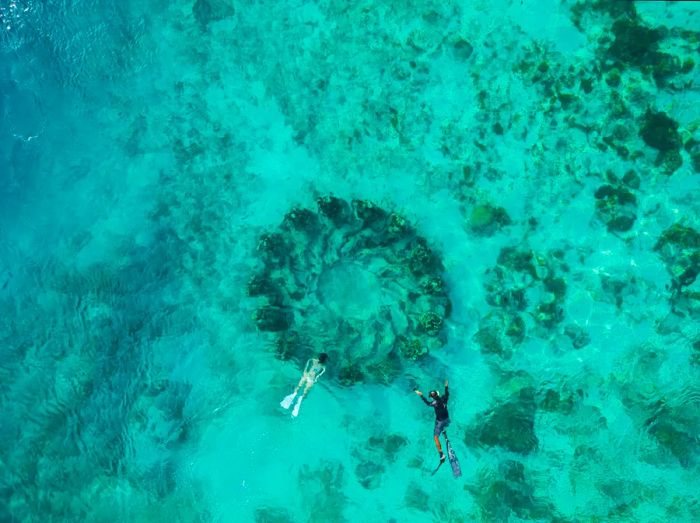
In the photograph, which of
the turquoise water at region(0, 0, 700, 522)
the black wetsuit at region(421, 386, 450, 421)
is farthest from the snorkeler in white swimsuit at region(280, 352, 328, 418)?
the black wetsuit at region(421, 386, 450, 421)

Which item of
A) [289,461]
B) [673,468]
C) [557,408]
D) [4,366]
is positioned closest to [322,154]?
[289,461]

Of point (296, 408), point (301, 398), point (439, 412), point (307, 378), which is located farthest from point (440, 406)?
point (296, 408)

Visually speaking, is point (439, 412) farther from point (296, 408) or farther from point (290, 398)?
point (290, 398)

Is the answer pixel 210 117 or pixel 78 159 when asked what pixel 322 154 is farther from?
pixel 78 159

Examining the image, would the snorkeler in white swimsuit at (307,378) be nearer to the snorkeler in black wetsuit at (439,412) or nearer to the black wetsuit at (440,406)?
the snorkeler in black wetsuit at (439,412)

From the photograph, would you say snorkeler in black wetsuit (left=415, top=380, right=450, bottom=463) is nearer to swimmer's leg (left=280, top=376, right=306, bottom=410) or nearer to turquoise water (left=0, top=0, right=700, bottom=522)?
turquoise water (left=0, top=0, right=700, bottom=522)

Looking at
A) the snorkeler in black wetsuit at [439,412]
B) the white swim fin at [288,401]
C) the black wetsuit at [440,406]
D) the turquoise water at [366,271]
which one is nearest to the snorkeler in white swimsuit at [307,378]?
the white swim fin at [288,401]
